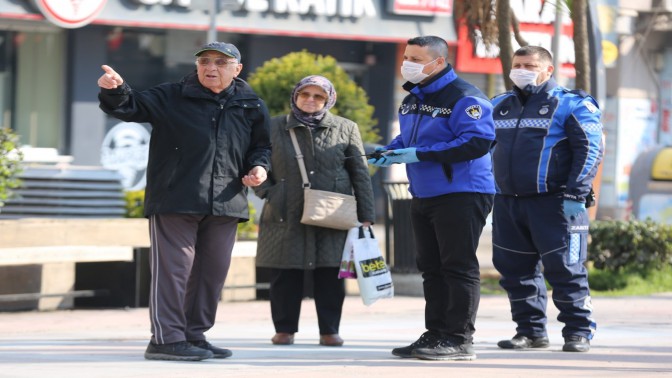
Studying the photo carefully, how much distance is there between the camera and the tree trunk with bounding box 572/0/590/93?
1383cm

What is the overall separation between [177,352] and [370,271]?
168 centimetres

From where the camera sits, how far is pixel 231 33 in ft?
73.8

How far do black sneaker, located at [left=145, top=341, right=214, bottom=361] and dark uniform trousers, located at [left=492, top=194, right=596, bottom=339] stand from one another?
2174 millimetres

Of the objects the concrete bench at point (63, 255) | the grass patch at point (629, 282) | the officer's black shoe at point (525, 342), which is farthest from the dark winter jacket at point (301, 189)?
the grass patch at point (629, 282)

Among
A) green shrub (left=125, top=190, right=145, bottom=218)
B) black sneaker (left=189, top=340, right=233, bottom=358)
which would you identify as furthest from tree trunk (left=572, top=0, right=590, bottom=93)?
black sneaker (left=189, top=340, right=233, bottom=358)

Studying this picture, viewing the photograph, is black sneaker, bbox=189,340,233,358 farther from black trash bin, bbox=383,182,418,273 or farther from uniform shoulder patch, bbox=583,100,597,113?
black trash bin, bbox=383,182,418,273

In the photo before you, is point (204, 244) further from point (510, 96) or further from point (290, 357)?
point (510, 96)

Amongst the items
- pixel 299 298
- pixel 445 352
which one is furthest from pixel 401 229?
pixel 445 352

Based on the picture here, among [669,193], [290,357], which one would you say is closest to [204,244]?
[290,357]

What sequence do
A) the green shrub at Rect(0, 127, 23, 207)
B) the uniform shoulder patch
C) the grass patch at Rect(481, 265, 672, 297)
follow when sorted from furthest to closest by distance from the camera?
the grass patch at Rect(481, 265, 672, 297), the green shrub at Rect(0, 127, 23, 207), the uniform shoulder patch

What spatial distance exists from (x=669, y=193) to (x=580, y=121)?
1001cm

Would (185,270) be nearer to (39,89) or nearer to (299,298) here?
(299,298)

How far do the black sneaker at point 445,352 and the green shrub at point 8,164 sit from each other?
4.74 meters

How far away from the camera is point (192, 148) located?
7758mm
